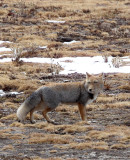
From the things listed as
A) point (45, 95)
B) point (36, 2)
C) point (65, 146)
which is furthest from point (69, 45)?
point (65, 146)

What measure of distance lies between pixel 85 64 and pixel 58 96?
16.1 m

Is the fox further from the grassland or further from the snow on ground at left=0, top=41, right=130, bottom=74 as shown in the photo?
the snow on ground at left=0, top=41, right=130, bottom=74

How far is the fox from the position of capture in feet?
44.2

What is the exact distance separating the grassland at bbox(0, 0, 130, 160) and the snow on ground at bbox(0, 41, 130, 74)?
49.8 inches

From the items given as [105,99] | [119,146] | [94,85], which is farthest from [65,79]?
[119,146]

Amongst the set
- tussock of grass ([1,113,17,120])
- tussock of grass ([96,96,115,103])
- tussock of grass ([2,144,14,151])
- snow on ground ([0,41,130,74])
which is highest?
tussock of grass ([2,144,14,151])

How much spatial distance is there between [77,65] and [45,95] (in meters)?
15.8

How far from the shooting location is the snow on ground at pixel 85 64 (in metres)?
27.3

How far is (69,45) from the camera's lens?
37219mm

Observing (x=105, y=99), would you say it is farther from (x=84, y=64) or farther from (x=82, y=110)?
(x=84, y=64)

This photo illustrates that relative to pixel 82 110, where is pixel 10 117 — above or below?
below

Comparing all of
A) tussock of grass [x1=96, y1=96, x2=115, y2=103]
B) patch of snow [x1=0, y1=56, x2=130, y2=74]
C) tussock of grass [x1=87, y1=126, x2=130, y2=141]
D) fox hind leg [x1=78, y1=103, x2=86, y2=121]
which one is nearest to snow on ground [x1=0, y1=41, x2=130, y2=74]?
patch of snow [x1=0, y1=56, x2=130, y2=74]

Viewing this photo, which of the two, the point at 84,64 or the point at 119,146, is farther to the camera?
the point at 84,64

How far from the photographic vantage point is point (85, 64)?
29.6 meters
